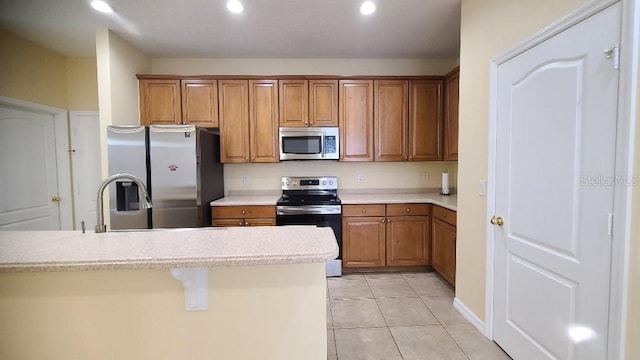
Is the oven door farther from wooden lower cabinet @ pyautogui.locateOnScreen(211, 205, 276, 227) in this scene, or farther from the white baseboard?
the white baseboard

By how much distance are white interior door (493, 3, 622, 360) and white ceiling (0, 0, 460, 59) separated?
1387mm

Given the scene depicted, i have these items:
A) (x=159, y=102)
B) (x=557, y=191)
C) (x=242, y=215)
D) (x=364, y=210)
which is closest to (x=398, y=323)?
(x=364, y=210)

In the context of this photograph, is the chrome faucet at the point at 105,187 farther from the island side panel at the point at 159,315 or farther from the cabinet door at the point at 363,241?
the cabinet door at the point at 363,241

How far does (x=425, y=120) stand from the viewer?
349 cm

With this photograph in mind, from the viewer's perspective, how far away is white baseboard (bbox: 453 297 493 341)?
212cm

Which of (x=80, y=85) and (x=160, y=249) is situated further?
(x=80, y=85)

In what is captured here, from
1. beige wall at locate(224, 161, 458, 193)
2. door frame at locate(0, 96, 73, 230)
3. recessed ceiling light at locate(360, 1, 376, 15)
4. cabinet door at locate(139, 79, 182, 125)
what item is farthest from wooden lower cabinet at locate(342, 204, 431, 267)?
door frame at locate(0, 96, 73, 230)

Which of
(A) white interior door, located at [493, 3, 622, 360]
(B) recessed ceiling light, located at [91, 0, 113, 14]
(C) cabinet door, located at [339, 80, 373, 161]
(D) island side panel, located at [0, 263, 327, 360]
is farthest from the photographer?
(C) cabinet door, located at [339, 80, 373, 161]

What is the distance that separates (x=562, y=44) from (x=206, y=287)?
6.80 feet

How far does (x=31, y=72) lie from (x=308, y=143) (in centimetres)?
319

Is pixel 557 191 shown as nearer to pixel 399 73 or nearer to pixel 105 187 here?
pixel 105 187

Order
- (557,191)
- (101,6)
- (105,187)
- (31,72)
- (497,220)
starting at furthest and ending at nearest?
(31,72)
(101,6)
(497,220)
(557,191)
(105,187)

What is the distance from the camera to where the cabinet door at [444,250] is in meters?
2.75

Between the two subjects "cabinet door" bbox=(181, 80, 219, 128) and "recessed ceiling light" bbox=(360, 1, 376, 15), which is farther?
"cabinet door" bbox=(181, 80, 219, 128)
